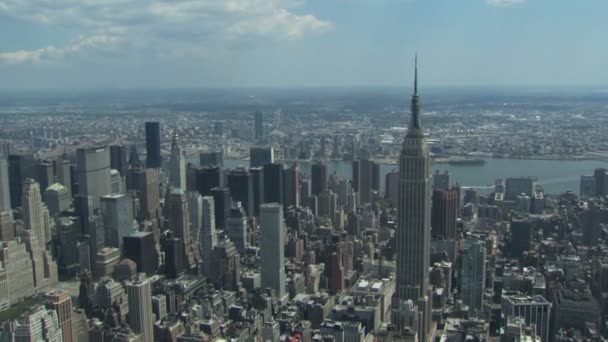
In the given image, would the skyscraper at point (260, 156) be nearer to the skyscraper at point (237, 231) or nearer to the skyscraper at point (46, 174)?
the skyscraper at point (46, 174)

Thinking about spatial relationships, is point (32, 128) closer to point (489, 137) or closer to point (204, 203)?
point (204, 203)

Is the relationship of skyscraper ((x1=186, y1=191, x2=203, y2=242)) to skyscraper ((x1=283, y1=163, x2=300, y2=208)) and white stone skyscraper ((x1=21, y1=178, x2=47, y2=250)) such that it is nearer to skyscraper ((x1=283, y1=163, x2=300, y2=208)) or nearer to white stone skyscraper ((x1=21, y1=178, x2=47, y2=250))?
white stone skyscraper ((x1=21, y1=178, x2=47, y2=250))

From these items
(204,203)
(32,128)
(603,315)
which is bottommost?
(603,315)

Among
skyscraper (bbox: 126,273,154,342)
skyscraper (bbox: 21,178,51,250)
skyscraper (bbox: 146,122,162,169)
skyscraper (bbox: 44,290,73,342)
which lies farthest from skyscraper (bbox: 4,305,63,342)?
skyscraper (bbox: 146,122,162,169)

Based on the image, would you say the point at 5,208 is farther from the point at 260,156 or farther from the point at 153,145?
the point at 260,156

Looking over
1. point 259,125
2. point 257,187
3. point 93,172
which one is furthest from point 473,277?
point 259,125

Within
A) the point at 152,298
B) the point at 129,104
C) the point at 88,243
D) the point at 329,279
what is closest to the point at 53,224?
the point at 88,243
